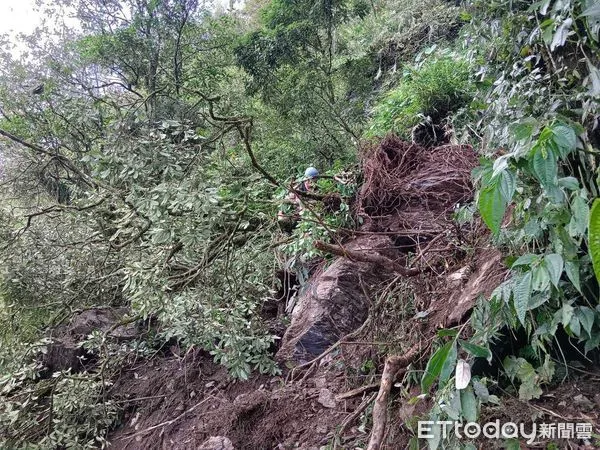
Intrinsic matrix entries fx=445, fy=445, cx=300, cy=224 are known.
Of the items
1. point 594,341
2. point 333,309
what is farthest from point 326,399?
point 594,341

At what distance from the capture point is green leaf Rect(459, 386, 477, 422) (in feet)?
3.62

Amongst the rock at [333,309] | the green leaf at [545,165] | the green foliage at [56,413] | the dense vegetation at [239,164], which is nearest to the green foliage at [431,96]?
the dense vegetation at [239,164]

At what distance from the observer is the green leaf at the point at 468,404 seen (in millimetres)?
1104

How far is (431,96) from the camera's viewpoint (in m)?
3.67

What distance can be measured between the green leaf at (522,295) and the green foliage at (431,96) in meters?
2.67

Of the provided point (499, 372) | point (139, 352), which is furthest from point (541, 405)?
point (139, 352)

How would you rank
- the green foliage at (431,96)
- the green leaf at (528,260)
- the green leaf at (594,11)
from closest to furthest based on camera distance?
the green leaf at (594,11) < the green leaf at (528,260) < the green foliage at (431,96)

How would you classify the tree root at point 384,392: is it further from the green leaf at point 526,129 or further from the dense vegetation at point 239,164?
the green leaf at point 526,129

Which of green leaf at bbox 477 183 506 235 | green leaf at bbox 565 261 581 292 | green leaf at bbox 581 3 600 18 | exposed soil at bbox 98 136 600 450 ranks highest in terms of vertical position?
green leaf at bbox 581 3 600 18

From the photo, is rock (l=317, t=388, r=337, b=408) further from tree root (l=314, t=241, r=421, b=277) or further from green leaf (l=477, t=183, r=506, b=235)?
green leaf (l=477, t=183, r=506, b=235)

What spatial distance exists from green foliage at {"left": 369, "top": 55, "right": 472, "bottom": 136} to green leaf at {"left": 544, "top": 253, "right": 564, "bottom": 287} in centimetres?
268

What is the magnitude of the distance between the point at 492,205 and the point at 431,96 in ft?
10.1

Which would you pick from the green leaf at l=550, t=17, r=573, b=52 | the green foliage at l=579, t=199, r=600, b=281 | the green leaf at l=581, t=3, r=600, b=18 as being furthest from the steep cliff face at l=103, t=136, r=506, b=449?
the green foliage at l=579, t=199, r=600, b=281

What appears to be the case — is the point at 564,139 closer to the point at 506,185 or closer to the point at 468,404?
the point at 506,185
